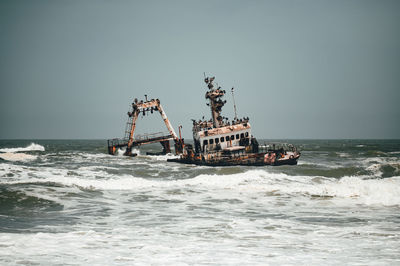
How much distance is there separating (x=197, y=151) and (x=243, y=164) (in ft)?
21.0

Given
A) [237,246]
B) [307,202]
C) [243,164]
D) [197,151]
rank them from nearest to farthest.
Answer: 1. [237,246]
2. [307,202]
3. [243,164]
4. [197,151]

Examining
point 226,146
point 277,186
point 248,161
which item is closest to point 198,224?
point 277,186

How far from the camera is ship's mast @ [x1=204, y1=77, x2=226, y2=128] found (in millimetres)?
34344

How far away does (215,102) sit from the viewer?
113 ft

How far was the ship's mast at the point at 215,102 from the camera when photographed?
34344mm

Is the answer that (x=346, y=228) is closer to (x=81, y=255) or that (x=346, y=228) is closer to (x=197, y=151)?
(x=81, y=255)

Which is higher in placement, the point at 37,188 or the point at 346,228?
the point at 37,188

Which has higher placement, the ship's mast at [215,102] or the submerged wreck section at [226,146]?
the ship's mast at [215,102]

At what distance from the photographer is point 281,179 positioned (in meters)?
20.3

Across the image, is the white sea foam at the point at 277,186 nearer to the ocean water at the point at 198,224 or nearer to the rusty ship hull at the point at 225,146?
the ocean water at the point at 198,224

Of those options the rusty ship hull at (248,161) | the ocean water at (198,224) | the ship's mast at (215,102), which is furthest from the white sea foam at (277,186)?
the ship's mast at (215,102)

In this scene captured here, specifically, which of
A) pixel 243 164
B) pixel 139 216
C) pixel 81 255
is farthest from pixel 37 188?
pixel 243 164

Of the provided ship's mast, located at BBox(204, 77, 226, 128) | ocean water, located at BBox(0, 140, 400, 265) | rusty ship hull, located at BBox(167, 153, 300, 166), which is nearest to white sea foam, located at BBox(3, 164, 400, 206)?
ocean water, located at BBox(0, 140, 400, 265)

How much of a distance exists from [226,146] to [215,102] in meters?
5.87
